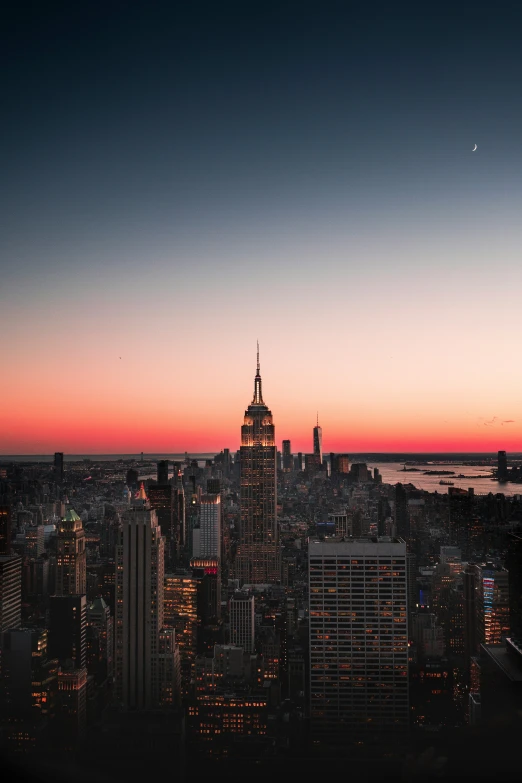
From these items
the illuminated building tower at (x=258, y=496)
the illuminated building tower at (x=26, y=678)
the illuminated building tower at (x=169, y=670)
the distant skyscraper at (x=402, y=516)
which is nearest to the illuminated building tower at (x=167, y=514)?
the illuminated building tower at (x=169, y=670)

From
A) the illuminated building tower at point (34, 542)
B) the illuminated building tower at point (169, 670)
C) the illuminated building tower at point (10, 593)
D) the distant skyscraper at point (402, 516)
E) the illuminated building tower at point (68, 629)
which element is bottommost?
the illuminated building tower at point (169, 670)

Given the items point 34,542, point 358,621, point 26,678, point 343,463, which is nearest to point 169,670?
point 26,678

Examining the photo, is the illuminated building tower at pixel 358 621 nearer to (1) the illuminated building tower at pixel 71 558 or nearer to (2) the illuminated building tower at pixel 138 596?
(2) the illuminated building tower at pixel 138 596

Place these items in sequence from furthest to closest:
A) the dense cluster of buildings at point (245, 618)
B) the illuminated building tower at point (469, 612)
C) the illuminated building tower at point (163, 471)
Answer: the illuminated building tower at point (163, 471), the illuminated building tower at point (469, 612), the dense cluster of buildings at point (245, 618)

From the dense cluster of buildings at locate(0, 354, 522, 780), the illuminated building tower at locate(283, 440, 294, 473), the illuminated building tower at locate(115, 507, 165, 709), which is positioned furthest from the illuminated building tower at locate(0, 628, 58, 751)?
the illuminated building tower at locate(283, 440, 294, 473)

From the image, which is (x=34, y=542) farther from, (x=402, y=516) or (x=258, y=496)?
(x=258, y=496)

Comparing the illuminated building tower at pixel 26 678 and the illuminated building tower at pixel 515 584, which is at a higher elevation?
the illuminated building tower at pixel 515 584
